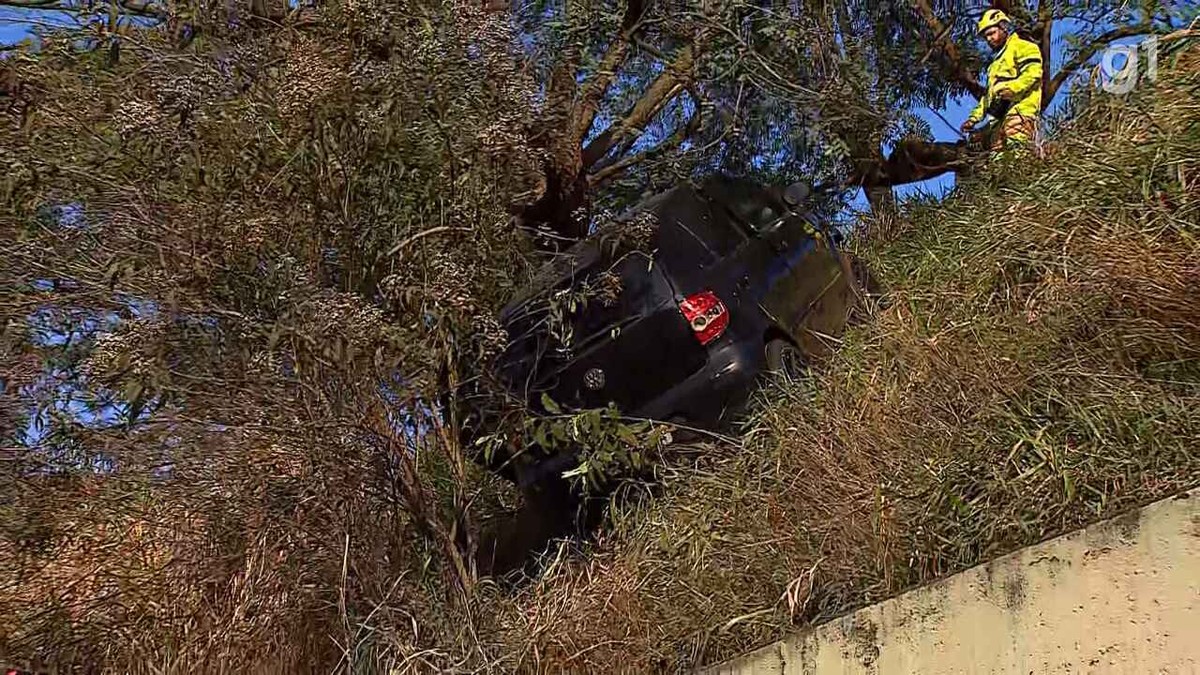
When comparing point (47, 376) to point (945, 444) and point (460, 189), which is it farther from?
point (945, 444)

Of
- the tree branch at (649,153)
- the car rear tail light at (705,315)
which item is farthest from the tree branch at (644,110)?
the car rear tail light at (705,315)

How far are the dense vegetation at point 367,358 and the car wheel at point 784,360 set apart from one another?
9.5 inches

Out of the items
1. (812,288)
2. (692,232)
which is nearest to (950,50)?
(812,288)

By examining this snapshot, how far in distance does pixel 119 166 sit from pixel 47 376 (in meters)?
1.02

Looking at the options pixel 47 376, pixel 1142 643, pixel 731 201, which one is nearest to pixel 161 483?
pixel 47 376

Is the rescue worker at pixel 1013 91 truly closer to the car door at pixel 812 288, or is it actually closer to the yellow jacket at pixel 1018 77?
the yellow jacket at pixel 1018 77

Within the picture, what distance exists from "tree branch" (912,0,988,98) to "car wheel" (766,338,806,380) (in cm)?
407

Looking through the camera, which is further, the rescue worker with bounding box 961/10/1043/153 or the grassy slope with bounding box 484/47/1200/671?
the rescue worker with bounding box 961/10/1043/153

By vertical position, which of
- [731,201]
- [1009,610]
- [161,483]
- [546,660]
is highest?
[731,201]

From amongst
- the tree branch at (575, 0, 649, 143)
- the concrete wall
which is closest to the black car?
the tree branch at (575, 0, 649, 143)

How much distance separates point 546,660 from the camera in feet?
15.5

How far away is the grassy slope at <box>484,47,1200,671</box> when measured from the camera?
153 inches

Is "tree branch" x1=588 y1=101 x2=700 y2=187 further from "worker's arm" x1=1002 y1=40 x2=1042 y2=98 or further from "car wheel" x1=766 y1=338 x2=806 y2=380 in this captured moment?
"car wheel" x1=766 y1=338 x2=806 y2=380

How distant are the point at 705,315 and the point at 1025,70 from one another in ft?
9.91
